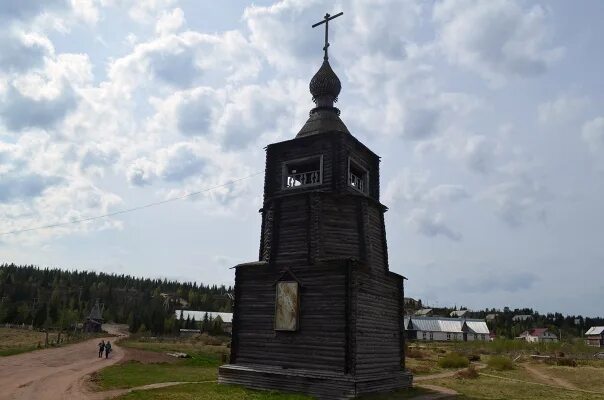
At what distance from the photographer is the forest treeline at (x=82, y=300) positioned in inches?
3802

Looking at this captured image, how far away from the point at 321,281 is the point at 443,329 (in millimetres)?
95456

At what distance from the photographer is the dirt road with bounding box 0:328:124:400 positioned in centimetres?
2017

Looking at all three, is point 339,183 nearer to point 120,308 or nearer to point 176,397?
point 176,397

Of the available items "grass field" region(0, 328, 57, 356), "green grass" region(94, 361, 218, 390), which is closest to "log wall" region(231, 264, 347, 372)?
"green grass" region(94, 361, 218, 390)

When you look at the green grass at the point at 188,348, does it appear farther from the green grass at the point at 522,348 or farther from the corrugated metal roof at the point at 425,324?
the corrugated metal roof at the point at 425,324

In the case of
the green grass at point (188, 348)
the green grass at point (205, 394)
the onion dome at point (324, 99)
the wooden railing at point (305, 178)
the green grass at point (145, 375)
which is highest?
the onion dome at point (324, 99)

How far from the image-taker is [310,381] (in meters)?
19.8

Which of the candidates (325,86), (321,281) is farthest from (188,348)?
(325,86)

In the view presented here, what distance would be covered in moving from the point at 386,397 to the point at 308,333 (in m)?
4.20

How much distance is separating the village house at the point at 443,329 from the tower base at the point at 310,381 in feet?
283

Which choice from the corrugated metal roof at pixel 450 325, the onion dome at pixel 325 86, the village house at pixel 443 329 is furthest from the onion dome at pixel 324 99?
the corrugated metal roof at pixel 450 325

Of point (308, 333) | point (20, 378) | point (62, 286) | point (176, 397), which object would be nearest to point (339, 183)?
point (308, 333)

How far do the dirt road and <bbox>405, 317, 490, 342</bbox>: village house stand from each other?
7920 cm

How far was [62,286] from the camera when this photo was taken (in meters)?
153
